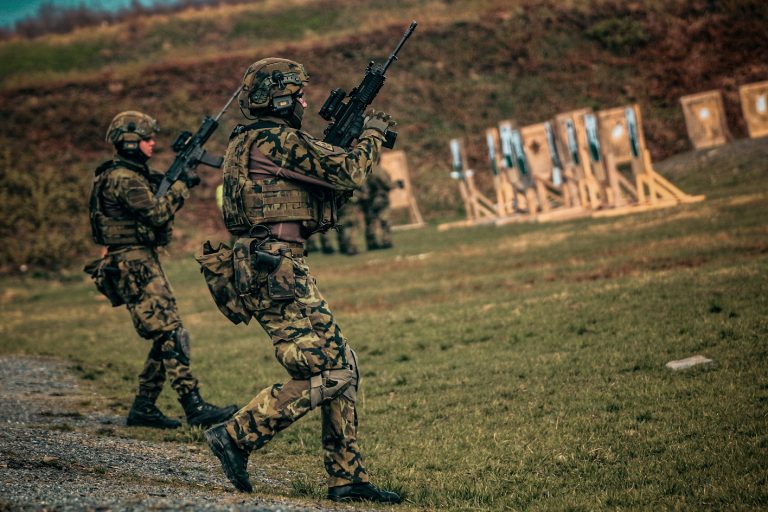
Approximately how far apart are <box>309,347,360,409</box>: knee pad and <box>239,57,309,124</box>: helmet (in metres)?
1.72

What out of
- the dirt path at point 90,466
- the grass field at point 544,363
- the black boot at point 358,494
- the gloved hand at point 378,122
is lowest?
the grass field at point 544,363

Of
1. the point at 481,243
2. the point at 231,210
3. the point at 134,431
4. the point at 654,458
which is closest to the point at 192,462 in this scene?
the point at 134,431

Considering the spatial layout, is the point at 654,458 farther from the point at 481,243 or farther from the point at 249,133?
the point at 481,243

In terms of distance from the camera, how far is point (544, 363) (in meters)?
10.7

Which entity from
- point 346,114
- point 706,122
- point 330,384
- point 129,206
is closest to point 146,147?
point 129,206

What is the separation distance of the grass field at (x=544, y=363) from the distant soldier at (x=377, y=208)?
4917 millimetres

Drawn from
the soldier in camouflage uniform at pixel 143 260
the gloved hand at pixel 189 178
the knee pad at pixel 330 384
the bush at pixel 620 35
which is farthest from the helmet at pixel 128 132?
the bush at pixel 620 35

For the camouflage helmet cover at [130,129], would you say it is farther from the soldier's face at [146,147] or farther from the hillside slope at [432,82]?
the hillside slope at [432,82]

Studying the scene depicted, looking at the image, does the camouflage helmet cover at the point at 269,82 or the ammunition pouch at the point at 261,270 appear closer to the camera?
the ammunition pouch at the point at 261,270

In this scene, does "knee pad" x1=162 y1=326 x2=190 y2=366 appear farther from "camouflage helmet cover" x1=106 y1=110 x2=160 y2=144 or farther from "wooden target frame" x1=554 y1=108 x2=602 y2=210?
"wooden target frame" x1=554 y1=108 x2=602 y2=210

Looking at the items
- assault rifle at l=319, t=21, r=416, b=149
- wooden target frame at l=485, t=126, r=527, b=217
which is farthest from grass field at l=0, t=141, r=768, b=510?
wooden target frame at l=485, t=126, r=527, b=217

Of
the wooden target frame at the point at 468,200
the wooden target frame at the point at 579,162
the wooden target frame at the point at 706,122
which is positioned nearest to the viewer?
the wooden target frame at the point at 579,162

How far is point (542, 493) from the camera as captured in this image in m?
6.63

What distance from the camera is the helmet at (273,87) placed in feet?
22.0
